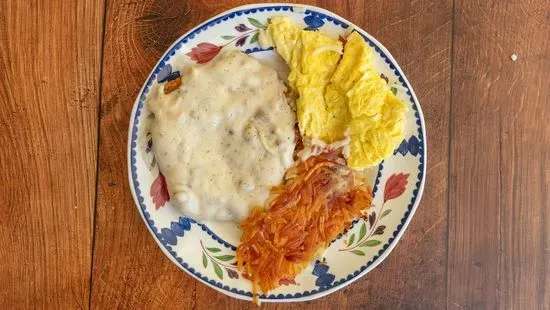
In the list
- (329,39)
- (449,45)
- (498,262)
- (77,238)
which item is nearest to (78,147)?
(77,238)

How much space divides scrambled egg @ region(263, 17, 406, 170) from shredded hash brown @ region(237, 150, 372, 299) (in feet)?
0.31

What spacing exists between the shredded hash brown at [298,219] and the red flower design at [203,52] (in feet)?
1.72

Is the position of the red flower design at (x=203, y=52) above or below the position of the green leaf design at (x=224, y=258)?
above

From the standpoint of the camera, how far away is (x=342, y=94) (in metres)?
1.94

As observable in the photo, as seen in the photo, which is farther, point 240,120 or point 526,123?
point 526,123

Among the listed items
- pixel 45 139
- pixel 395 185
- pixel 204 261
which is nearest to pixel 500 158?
pixel 395 185

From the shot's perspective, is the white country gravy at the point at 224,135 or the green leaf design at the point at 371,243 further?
the green leaf design at the point at 371,243

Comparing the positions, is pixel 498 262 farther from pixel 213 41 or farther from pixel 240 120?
pixel 213 41

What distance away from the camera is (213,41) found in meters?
1.95

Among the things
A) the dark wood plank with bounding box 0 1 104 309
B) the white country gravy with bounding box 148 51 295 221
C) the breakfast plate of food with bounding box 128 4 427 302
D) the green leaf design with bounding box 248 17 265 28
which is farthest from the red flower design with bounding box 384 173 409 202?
the dark wood plank with bounding box 0 1 104 309

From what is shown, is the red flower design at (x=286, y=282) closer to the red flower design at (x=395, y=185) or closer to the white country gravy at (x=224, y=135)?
the white country gravy at (x=224, y=135)

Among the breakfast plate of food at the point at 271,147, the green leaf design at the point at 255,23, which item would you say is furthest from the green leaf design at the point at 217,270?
the green leaf design at the point at 255,23

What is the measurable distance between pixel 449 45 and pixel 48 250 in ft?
5.97

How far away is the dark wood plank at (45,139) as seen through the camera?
6.74 feet
